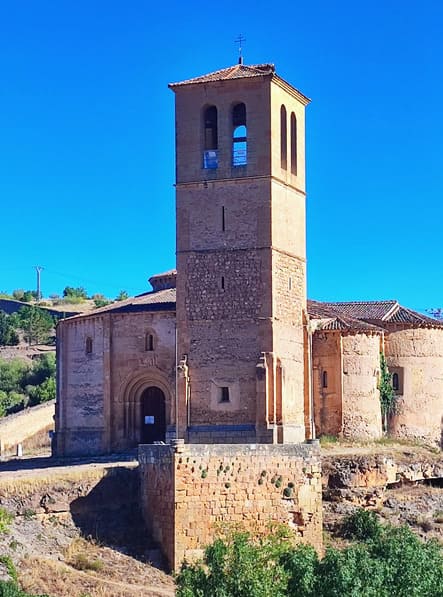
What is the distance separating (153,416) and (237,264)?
710 cm

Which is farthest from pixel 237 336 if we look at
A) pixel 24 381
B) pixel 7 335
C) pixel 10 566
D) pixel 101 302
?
pixel 101 302

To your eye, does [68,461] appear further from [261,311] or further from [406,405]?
[406,405]

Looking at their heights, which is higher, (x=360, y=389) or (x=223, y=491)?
(x=360, y=389)

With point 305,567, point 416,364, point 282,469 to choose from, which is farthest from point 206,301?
point 305,567

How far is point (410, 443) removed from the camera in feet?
→ 151

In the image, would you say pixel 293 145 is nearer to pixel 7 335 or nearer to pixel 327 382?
pixel 327 382

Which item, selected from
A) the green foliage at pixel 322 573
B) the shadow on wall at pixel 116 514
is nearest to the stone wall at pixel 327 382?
the shadow on wall at pixel 116 514

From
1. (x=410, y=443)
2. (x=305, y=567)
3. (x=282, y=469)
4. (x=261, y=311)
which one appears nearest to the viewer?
(x=305, y=567)

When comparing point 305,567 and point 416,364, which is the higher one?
point 416,364

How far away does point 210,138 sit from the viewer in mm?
42781

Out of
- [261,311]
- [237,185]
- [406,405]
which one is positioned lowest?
[406,405]

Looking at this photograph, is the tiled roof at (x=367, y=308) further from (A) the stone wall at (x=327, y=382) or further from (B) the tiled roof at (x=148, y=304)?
(B) the tiled roof at (x=148, y=304)

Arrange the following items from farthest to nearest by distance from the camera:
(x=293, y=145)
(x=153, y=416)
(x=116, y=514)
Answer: (x=153, y=416)
(x=293, y=145)
(x=116, y=514)

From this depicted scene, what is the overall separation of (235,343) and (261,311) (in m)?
1.36
